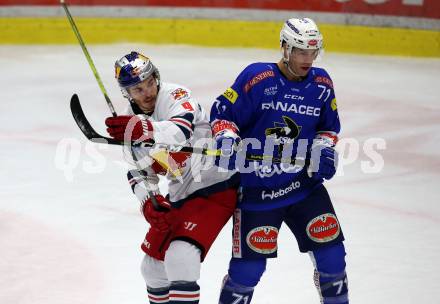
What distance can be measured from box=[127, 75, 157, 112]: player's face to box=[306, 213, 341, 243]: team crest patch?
0.77 meters

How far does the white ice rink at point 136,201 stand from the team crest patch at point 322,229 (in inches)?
24.6

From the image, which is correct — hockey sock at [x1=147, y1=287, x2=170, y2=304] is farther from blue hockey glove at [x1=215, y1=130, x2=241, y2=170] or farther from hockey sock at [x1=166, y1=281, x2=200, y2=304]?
blue hockey glove at [x1=215, y1=130, x2=241, y2=170]

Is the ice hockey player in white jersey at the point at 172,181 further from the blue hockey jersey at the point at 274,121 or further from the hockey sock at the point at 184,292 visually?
the blue hockey jersey at the point at 274,121

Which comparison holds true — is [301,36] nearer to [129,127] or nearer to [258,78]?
[258,78]

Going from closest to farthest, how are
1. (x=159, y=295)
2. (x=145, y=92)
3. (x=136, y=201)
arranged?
(x=145, y=92) < (x=159, y=295) < (x=136, y=201)

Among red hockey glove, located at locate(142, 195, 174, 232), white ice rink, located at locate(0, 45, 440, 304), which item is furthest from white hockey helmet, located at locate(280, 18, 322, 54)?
white ice rink, located at locate(0, 45, 440, 304)

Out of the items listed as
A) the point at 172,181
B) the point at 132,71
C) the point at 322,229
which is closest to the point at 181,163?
the point at 172,181

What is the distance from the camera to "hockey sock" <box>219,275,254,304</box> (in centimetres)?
346

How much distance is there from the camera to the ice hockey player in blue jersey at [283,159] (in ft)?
11.3

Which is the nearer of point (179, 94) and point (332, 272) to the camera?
point (179, 94)

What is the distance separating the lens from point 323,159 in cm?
345

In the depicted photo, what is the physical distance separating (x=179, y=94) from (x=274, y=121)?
38cm

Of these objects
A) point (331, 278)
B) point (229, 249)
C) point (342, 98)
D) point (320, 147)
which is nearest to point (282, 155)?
point (320, 147)

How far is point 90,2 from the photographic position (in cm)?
938
